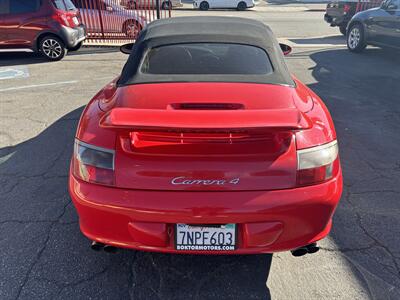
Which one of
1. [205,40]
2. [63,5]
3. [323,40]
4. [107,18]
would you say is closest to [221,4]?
[323,40]

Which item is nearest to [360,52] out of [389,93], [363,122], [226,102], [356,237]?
[389,93]

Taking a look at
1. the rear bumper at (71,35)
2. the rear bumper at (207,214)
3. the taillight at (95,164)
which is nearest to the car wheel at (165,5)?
the rear bumper at (71,35)

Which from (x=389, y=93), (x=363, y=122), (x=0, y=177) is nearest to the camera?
(x=0, y=177)

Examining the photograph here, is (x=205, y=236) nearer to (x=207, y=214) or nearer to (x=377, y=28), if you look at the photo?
(x=207, y=214)

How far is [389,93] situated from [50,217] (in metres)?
6.21

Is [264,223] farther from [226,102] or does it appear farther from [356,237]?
[356,237]

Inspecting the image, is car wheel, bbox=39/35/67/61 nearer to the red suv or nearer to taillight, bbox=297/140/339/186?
the red suv

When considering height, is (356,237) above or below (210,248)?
below

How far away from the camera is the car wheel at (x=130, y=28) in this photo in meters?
10.9

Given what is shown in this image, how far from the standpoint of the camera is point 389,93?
626 cm

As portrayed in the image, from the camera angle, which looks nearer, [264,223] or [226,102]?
[264,223]

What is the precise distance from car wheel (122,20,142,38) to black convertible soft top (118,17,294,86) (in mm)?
8261

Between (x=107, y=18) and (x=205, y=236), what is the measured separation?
10.6 meters

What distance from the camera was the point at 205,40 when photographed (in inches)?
109
